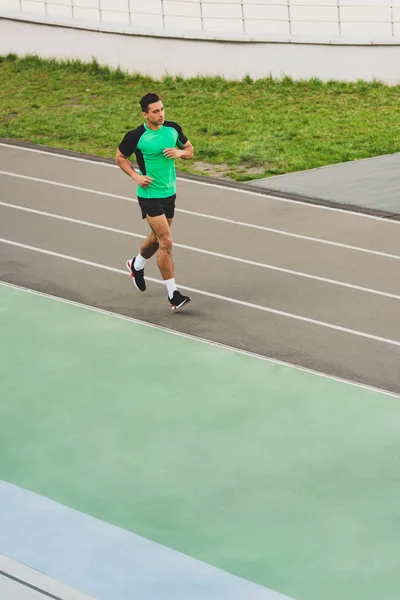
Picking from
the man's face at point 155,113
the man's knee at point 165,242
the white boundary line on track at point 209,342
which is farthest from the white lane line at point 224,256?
the man's face at point 155,113

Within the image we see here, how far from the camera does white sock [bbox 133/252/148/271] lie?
37.7 ft

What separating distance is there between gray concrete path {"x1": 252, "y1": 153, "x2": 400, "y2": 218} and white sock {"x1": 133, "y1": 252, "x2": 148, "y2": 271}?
4.39 metres

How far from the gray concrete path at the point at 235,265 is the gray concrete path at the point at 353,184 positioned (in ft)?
1.52

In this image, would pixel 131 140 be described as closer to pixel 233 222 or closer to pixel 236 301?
pixel 236 301

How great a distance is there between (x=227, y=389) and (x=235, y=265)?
3.83 meters

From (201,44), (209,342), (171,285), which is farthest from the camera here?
(201,44)

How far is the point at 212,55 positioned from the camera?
81.9 ft

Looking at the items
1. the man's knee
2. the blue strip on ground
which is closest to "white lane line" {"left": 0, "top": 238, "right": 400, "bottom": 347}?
the man's knee

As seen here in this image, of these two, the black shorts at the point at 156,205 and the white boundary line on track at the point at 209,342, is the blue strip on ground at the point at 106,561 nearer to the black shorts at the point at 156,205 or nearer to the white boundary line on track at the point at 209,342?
the white boundary line on track at the point at 209,342

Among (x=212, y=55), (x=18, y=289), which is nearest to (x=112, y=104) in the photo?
(x=212, y=55)

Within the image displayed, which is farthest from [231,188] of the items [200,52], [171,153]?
[200,52]

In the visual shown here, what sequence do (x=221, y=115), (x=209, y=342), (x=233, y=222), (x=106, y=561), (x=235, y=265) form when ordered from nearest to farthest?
(x=106, y=561) < (x=209, y=342) < (x=235, y=265) < (x=233, y=222) < (x=221, y=115)

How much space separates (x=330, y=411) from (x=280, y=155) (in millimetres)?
10024

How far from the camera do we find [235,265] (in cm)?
1274
